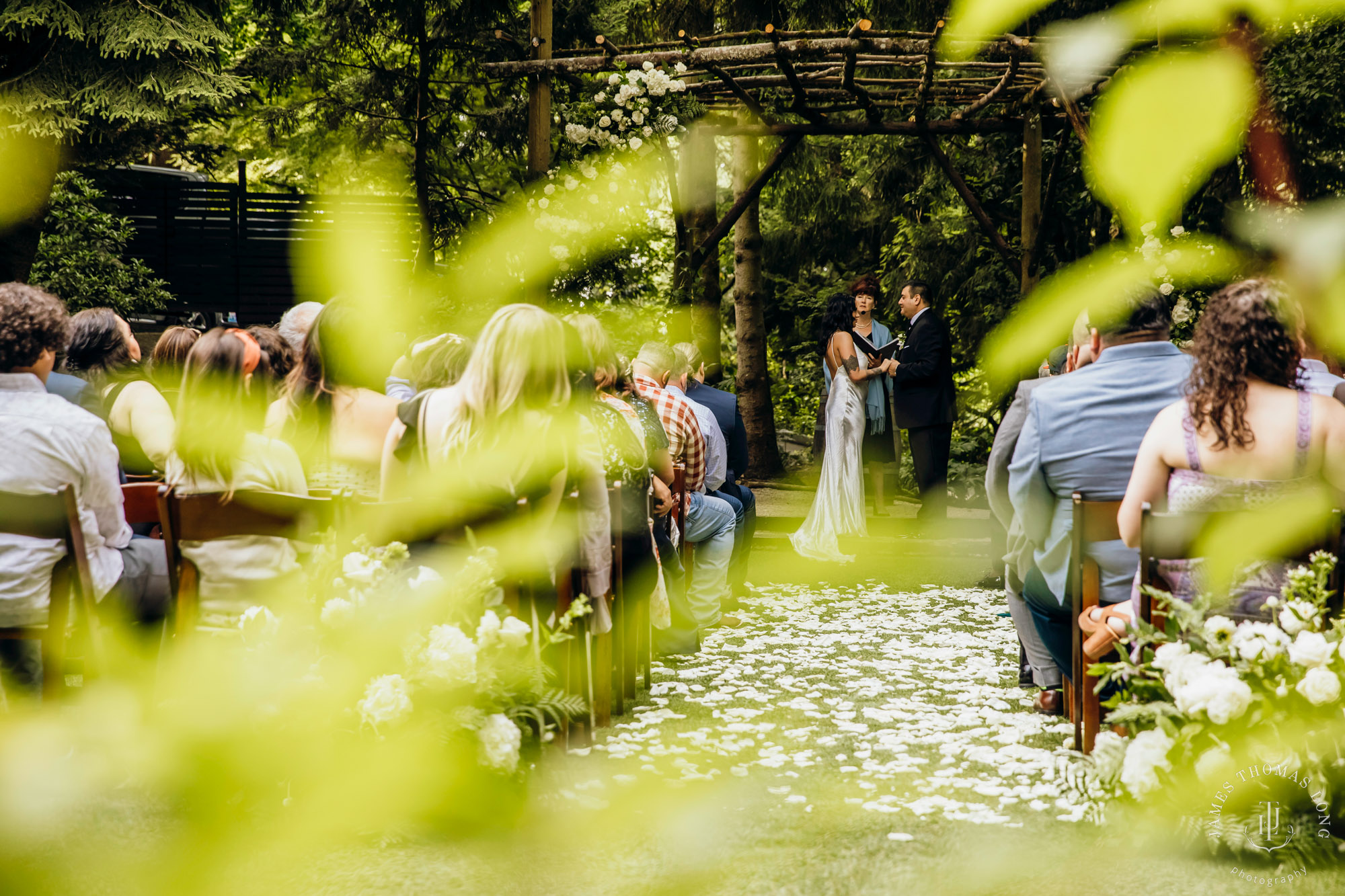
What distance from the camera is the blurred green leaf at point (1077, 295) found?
856 mm

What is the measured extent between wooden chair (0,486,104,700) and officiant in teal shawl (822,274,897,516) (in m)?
6.09

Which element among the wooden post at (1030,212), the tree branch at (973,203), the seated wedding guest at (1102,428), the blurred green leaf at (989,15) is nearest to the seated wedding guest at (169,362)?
the seated wedding guest at (1102,428)

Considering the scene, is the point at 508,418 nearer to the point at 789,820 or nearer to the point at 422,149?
the point at 789,820

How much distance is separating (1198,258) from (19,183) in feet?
→ 6.05

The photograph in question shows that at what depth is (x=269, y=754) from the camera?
10.4 feet

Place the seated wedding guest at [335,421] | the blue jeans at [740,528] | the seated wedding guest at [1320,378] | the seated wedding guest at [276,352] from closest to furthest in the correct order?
1. the seated wedding guest at [1320,378]
2. the seated wedding guest at [335,421]
3. the seated wedding guest at [276,352]
4. the blue jeans at [740,528]

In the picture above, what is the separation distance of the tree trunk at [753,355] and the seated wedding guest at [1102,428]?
896 centimetres

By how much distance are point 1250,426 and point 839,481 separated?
568cm

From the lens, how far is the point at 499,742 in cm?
326

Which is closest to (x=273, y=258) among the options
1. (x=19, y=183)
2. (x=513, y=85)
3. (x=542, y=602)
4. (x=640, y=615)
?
(x=513, y=85)

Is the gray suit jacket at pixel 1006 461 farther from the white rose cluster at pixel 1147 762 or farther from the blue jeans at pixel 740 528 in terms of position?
the blue jeans at pixel 740 528

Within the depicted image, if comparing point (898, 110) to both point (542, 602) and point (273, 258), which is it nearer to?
point (273, 258)

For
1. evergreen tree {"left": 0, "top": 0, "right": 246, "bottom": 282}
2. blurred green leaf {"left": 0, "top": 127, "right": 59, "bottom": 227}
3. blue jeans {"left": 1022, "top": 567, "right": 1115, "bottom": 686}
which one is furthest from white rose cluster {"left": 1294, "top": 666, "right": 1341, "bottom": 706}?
evergreen tree {"left": 0, "top": 0, "right": 246, "bottom": 282}

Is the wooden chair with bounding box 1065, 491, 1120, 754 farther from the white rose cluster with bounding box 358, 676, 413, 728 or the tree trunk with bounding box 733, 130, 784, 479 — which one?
the tree trunk with bounding box 733, 130, 784, 479
